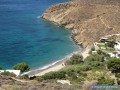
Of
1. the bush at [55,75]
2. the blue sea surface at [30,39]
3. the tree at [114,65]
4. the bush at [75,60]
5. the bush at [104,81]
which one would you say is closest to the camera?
the bush at [104,81]

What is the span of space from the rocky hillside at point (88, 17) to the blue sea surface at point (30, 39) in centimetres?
247

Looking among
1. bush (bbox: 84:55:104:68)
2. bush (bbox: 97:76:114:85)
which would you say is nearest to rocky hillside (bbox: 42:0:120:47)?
bush (bbox: 84:55:104:68)

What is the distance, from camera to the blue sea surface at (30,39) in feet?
168

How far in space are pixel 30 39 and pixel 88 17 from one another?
19.7 meters

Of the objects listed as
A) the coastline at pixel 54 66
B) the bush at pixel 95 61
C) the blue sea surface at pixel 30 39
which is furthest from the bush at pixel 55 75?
the blue sea surface at pixel 30 39

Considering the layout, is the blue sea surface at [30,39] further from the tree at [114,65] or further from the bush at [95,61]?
the tree at [114,65]

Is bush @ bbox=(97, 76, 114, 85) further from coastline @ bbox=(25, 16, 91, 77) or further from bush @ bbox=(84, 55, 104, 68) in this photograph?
coastline @ bbox=(25, 16, 91, 77)

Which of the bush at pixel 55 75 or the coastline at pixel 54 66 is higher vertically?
the coastline at pixel 54 66

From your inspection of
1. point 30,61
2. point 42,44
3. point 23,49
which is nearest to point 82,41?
point 42,44

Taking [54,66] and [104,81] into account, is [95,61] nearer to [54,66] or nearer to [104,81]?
[54,66]

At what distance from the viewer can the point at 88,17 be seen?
260 ft

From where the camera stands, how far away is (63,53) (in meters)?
53.8

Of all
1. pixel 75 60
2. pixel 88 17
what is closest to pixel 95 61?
pixel 75 60

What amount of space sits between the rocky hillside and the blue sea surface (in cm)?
247
